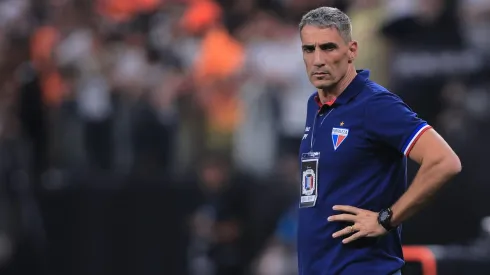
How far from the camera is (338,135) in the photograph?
4312mm

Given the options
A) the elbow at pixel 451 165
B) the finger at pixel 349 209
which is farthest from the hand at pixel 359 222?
the elbow at pixel 451 165

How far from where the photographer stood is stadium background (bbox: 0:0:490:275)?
30.8ft

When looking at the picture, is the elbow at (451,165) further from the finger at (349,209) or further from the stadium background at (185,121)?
the stadium background at (185,121)

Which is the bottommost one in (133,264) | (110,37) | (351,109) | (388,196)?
(133,264)

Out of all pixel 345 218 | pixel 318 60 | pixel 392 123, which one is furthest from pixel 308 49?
pixel 345 218

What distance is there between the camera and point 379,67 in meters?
9.56

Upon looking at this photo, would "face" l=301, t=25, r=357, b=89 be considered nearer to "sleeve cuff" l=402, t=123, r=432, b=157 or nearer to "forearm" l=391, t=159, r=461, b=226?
"sleeve cuff" l=402, t=123, r=432, b=157

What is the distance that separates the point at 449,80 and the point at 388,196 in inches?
205

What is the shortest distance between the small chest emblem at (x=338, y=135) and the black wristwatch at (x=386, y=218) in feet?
1.14

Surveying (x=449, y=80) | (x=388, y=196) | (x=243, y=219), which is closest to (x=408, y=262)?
(x=388, y=196)

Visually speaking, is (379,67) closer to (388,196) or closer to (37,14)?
(37,14)

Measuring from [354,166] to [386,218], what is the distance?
0.85 feet

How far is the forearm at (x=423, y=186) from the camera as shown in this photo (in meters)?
4.05

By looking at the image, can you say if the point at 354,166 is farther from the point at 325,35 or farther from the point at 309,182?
the point at 325,35
